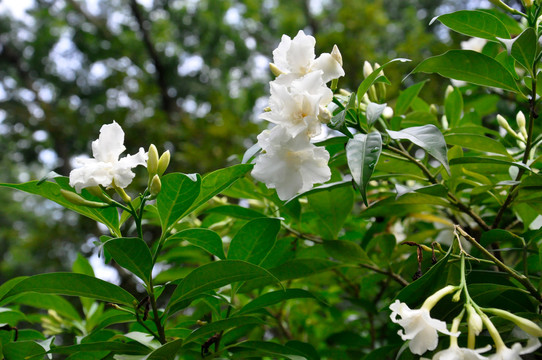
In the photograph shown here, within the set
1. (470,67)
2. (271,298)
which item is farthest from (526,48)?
(271,298)

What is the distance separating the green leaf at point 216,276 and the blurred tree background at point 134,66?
13.2 feet

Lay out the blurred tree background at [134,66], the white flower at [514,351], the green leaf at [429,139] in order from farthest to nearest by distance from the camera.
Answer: the blurred tree background at [134,66] → the green leaf at [429,139] → the white flower at [514,351]

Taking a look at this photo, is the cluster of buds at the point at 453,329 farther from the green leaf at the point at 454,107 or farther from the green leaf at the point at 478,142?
the green leaf at the point at 454,107

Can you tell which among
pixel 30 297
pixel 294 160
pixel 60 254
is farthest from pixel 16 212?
pixel 294 160

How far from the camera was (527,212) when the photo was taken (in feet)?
2.74

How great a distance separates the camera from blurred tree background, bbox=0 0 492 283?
5.02 meters

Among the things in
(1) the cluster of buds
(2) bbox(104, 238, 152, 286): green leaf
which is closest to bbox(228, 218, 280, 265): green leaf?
(2) bbox(104, 238, 152, 286): green leaf

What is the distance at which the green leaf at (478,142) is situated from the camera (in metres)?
0.77

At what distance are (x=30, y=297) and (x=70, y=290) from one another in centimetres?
29

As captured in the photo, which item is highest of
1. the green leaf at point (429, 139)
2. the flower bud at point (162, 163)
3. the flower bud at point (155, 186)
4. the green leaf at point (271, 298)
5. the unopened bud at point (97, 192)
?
the flower bud at point (162, 163)

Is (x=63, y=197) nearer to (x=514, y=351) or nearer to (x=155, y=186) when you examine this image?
(x=155, y=186)

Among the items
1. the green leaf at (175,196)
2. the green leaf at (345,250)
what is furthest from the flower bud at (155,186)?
the green leaf at (345,250)

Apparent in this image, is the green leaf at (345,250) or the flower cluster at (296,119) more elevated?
the flower cluster at (296,119)

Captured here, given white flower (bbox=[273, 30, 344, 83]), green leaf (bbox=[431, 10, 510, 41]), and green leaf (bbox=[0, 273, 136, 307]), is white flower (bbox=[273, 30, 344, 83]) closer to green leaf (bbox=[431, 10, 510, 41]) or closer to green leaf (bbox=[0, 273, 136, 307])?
green leaf (bbox=[431, 10, 510, 41])
